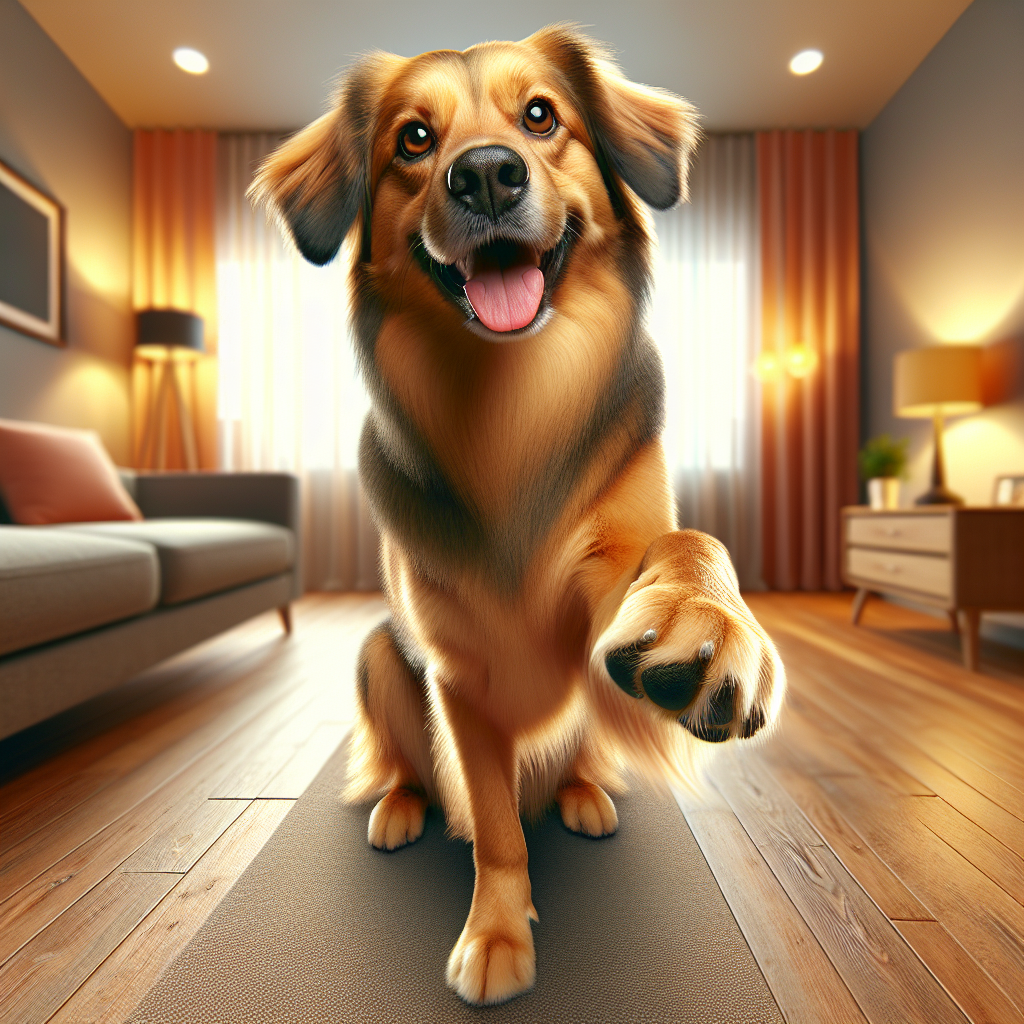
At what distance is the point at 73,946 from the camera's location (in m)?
0.76

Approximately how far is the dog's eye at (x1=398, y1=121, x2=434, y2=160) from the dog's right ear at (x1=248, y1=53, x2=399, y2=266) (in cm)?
6

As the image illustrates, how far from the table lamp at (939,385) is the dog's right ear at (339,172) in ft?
9.28

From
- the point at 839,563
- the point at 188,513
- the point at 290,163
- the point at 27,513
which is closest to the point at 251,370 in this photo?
the point at 188,513

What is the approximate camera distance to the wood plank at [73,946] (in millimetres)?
671

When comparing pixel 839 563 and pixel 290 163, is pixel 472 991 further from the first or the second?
pixel 839 563

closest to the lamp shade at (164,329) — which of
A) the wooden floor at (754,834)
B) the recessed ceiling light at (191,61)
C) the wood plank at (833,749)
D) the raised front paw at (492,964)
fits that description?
the recessed ceiling light at (191,61)

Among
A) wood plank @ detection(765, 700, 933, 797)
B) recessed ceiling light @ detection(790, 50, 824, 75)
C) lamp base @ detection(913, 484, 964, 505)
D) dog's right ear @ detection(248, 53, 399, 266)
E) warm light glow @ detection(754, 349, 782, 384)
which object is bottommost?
wood plank @ detection(765, 700, 933, 797)

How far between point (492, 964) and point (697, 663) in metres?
0.46

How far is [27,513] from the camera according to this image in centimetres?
206

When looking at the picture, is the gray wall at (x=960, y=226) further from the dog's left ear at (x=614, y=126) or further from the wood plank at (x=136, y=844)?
the wood plank at (x=136, y=844)

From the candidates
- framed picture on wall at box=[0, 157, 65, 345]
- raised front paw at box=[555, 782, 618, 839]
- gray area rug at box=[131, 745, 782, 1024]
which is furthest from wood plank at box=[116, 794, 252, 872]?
framed picture on wall at box=[0, 157, 65, 345]

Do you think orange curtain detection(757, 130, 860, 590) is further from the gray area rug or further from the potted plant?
the gray area rug

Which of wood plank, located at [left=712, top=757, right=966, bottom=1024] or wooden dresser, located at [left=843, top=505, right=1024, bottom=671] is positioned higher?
wooden dresser, located at [left=843, top=505, right=1024, bottom=671]

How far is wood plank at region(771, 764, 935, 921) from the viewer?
0.83m
